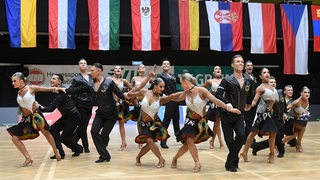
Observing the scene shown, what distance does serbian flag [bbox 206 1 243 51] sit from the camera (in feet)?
50.1

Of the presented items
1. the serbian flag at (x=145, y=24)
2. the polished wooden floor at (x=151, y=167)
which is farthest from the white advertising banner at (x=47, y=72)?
the polished wooden floor at (x=151, y=167)

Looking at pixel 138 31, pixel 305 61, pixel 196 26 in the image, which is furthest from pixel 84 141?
pixel 305 61

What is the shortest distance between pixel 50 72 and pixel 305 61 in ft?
34.8

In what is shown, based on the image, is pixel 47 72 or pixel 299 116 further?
pixel 47 72

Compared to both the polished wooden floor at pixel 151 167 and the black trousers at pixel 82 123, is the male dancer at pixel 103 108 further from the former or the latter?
the black trousers at pixel 82 123

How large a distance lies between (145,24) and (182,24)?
141cm

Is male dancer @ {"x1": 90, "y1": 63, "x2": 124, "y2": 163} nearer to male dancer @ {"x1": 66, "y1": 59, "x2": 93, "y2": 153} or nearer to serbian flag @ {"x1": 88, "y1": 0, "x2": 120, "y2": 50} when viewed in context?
male dancer @ {"x1": 66, "y1": 59, "x2": 93, "y2": 153}

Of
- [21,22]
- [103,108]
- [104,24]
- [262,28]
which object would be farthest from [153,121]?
[262,28]

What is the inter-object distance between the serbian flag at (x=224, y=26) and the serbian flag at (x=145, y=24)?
7.00 ft

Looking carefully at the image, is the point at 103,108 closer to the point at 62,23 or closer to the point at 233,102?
the point at 233,102

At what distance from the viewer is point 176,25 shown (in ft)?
48.7

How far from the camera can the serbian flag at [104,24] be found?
563 inches

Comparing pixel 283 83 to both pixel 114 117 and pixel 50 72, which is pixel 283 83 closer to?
pixel 50 72

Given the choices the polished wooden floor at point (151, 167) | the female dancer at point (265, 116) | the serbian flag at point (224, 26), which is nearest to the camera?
the polished wooden floor at point (151, 167)
